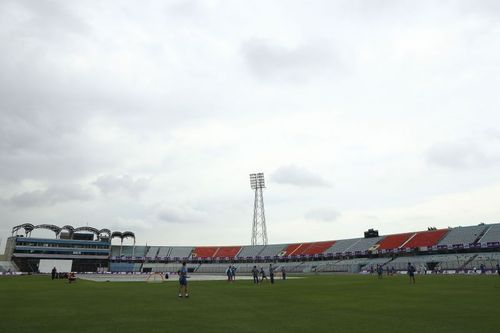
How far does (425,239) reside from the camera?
9838 cm

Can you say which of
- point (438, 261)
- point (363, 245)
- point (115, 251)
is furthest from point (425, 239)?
point (115, 251)

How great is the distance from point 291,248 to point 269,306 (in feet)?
373

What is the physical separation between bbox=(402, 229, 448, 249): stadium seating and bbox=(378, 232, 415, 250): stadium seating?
205cm

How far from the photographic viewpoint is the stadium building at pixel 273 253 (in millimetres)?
85819

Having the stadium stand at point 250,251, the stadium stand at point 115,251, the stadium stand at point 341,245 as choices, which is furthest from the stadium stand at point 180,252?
the stadium stand at point 341,245

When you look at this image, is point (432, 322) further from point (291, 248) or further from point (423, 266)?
point (291, 248)

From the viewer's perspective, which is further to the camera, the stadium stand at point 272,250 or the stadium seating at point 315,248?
the stadium stand at point 272,250

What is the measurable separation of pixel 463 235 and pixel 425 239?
361 inches

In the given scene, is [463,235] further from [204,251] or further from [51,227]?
[51,227]

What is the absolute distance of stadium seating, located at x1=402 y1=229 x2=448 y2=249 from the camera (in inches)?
3765

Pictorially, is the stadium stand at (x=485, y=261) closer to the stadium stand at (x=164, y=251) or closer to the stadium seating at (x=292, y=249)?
the stadium seating at (x=292, y=249)

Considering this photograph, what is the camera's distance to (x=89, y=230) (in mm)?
130875

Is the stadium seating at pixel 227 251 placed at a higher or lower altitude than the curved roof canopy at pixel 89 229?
lower

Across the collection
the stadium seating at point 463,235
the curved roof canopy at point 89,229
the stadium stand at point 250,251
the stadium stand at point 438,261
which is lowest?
the stadium stand at point 438,261
